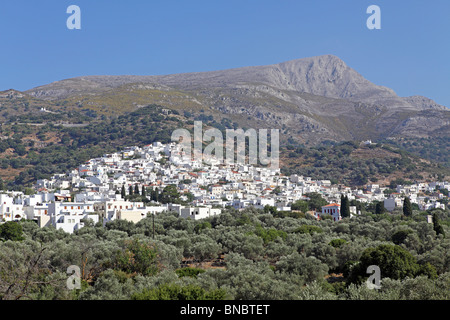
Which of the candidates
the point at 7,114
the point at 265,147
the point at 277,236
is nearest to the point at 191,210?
the point at 277,236

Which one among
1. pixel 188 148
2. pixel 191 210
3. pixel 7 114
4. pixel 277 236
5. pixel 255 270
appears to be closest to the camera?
pixel 255 270

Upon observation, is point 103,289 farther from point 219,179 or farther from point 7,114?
point 7,114

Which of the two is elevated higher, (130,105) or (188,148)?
(130,105)

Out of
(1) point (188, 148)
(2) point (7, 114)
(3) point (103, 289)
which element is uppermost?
(2) point (7, 114)

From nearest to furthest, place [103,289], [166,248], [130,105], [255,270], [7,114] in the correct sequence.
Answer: [103,289] < [255,270] < [166,248] < [7,114] < [130,105]

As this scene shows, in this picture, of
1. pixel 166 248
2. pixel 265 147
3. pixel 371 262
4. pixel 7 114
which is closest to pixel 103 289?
pixel 166 248
